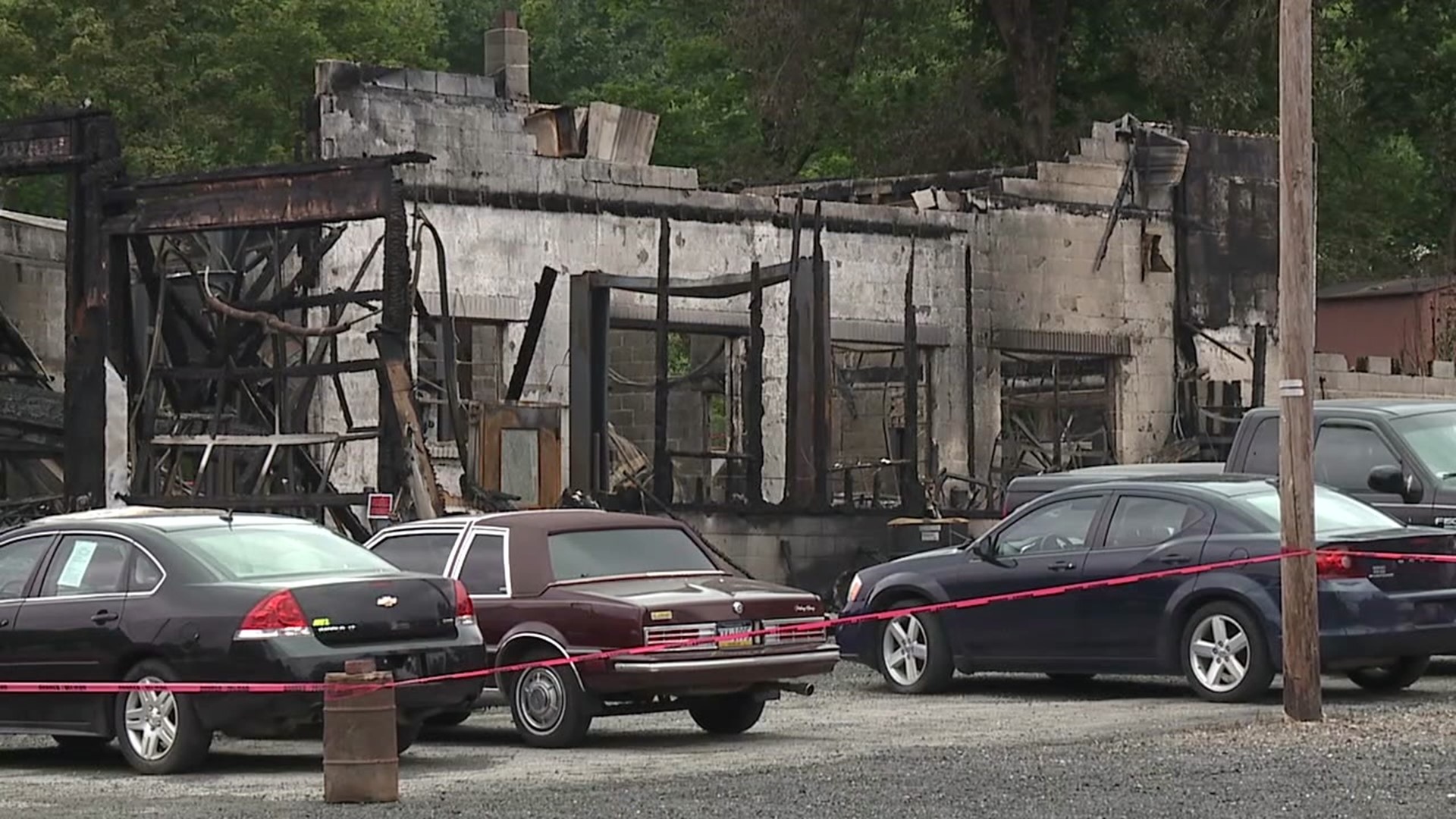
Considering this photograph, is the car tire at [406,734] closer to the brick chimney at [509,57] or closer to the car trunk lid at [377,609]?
the car trunk lid at [377,609]

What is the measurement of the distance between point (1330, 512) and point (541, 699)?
17.4ft

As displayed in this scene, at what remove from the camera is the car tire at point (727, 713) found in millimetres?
15812

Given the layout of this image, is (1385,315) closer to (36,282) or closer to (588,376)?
(36,282)

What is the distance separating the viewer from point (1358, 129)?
5450 cm

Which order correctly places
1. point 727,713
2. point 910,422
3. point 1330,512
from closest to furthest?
point 727,713 → point 1330,512 → point 910,422

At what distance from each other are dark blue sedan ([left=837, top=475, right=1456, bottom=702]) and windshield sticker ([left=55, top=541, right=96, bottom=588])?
566 cm

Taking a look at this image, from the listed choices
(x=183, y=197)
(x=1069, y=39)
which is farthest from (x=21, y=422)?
(x=1069, y=39)

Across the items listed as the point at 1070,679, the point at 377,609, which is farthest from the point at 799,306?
the point at 377,609

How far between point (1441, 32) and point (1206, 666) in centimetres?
4024

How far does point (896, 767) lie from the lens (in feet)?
43.2

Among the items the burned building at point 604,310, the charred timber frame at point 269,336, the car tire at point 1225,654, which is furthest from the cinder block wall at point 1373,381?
the car tire at point 1225,654

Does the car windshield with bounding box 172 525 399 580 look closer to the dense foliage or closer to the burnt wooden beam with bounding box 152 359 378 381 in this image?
the burnt wooden beam with bounding box 152 359 378 381

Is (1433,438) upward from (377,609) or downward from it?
upward

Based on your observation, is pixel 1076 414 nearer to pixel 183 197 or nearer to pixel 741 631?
pixel 183 197
